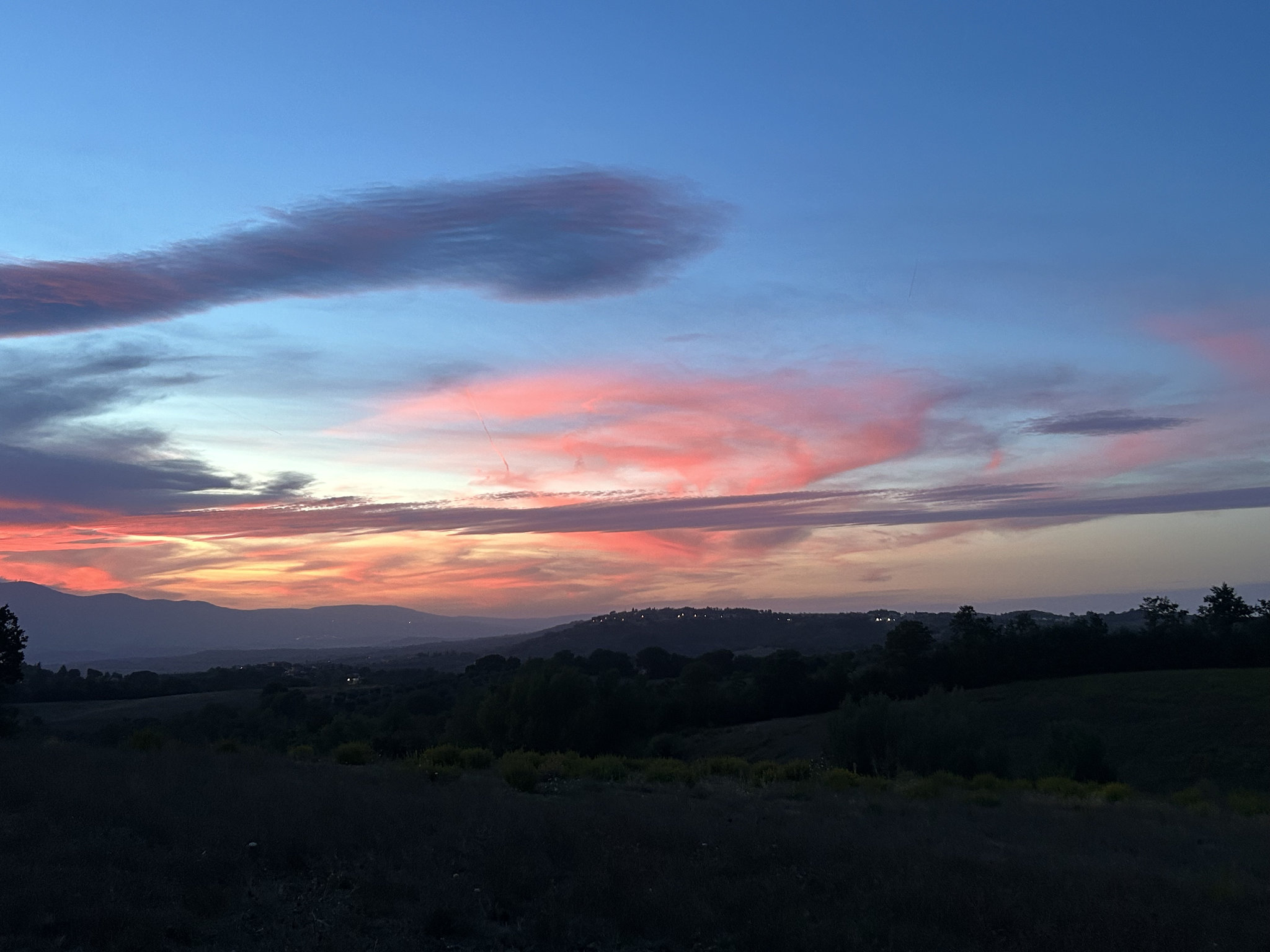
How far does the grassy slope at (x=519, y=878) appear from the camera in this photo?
25.2 feet

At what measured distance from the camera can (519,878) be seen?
8.90m

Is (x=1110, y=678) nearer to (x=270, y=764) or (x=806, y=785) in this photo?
(x=806, y=785)

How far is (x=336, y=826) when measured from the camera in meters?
10.2

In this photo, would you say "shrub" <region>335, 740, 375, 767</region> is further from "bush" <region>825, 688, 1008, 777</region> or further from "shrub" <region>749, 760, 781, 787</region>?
"bush" <region>825, 688, 1008, 777</region>

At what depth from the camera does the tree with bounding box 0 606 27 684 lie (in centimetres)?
2686

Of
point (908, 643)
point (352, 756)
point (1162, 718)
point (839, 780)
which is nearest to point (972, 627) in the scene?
point (908, 643)

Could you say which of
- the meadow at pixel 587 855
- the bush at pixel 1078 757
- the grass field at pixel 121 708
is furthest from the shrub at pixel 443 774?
the grass field at pixel 121 708

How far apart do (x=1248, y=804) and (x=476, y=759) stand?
18943 mm

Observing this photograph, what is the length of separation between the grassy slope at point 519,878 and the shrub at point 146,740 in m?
4.98

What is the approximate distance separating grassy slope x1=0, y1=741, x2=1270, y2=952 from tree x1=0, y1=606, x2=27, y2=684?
Result: 16384mm

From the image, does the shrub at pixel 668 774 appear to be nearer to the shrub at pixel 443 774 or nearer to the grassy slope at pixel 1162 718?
the shrub at pixel 443 774

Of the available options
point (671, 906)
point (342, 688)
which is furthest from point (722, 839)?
point (342, 688)

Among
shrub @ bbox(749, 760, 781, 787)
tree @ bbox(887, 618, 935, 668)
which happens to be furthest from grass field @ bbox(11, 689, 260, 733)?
tree @ bbox(887, 618, 935, 668)

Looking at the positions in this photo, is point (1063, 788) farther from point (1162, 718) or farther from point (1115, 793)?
point (1162, 718)
